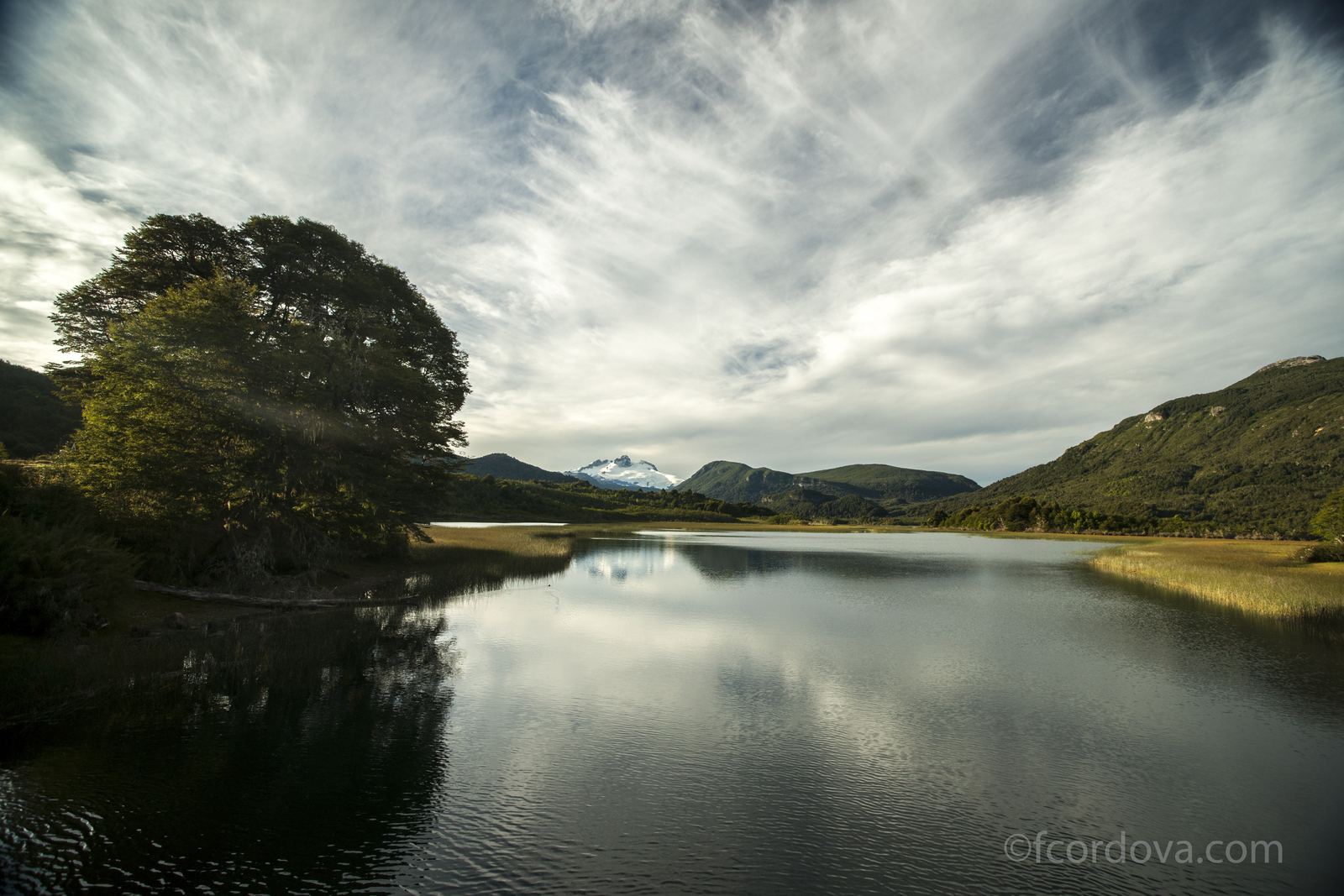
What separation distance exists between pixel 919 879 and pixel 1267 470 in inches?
9070

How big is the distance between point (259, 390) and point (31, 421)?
68.5 metres

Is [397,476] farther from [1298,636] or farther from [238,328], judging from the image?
[1298,636]

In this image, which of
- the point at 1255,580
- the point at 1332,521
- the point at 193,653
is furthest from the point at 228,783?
the point at 1332,521

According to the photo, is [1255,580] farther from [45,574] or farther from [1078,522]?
[1078,522]

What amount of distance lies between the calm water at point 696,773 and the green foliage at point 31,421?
2580 inches

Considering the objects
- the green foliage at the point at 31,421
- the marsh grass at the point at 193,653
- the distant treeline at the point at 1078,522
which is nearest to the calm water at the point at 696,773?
the marsh grass at the point at 193,653

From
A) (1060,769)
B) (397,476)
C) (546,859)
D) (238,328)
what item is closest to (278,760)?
(546,859)

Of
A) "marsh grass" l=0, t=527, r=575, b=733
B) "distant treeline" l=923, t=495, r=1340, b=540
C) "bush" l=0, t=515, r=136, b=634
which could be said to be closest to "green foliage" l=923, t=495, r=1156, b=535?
"distant treeline" l=923, t=495, r=1340, b=540

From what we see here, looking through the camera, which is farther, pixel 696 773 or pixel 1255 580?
pixel 1255 580

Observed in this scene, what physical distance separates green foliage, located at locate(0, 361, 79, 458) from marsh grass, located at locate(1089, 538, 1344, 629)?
3737 inches

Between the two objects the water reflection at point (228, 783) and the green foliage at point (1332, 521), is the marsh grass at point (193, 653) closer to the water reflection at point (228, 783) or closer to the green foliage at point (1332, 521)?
the water reflection at point (228, 783)

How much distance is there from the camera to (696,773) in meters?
10.3

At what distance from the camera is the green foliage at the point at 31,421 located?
5616 centimetres

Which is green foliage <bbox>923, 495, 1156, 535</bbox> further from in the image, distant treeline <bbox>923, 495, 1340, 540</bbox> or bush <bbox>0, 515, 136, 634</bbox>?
bush <bbox>0, 515, 136, 634</bbox>
